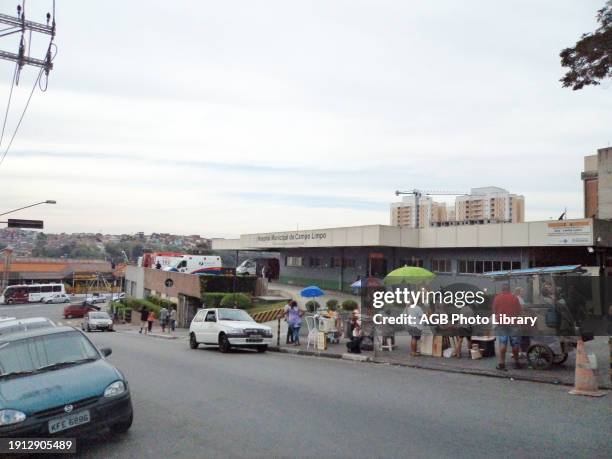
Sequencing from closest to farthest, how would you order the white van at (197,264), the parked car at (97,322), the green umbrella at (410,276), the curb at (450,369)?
the curb at (450,369) → the green umbrella at (410,276) → the parked car at (97,322) → the white van at (197,264)

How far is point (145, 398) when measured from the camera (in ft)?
34.1

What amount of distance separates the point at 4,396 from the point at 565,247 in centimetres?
3750

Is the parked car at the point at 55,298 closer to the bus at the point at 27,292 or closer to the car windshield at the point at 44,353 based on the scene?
the bus at the point at 27,292

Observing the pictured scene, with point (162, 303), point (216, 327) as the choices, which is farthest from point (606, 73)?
point (162, 303)

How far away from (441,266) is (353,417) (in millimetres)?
38985

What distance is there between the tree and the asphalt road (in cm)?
1049

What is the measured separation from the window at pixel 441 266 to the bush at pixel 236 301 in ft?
53.4

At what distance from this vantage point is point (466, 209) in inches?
4107

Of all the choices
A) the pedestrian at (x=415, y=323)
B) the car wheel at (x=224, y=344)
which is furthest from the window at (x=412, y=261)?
the pedestrian at (x=415, y=323)

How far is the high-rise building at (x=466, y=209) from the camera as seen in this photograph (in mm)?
95938

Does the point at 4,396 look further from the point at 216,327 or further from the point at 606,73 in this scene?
the point at 606,73

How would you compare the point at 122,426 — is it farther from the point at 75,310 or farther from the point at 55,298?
the point at 55,298

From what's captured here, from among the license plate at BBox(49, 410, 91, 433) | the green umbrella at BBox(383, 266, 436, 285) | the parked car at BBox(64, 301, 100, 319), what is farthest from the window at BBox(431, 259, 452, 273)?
the license plate at BBox(49, 410, 91, 433)

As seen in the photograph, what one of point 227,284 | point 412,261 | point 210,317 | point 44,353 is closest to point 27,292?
point 227,284
